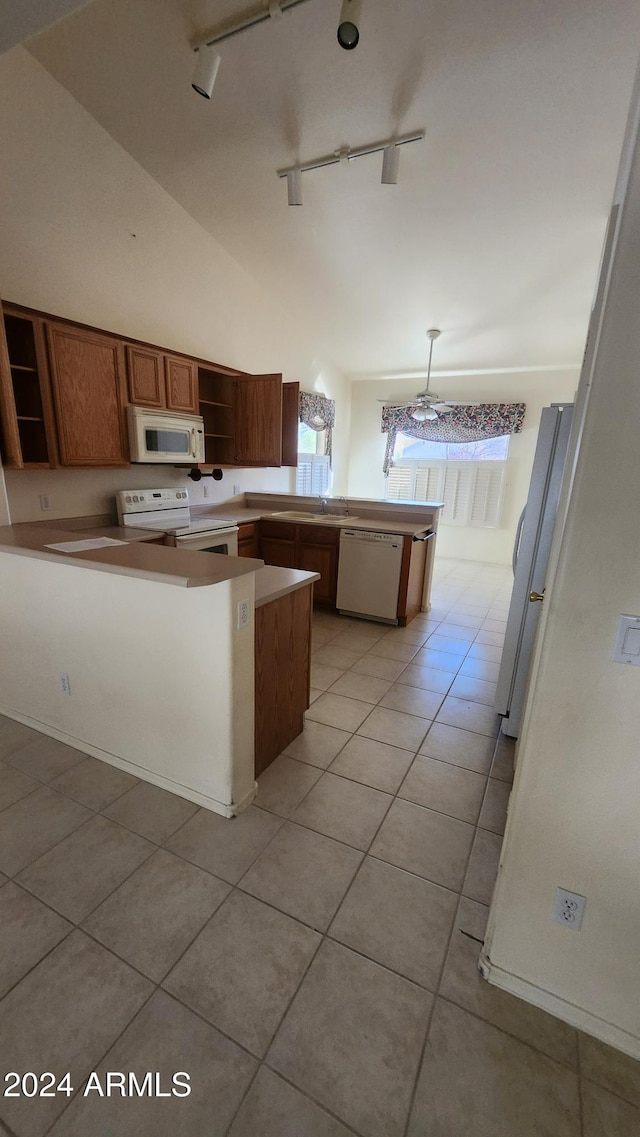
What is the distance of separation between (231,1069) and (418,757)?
1.36 meters

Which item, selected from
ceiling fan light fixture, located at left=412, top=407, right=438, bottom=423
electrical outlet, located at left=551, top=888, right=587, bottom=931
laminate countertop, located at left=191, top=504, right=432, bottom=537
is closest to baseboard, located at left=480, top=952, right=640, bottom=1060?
electrical outlet, located at left=551, top=888, right=587, bottom=931

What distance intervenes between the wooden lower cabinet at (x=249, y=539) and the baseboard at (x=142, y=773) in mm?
2156

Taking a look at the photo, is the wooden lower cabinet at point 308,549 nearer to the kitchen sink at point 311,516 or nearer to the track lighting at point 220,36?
the kitchen sink at point 311,516

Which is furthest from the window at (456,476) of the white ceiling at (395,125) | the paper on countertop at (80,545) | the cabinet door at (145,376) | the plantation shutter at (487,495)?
the paper on countertop at (80,545)

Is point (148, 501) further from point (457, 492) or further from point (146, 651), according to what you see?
point (457, 492)

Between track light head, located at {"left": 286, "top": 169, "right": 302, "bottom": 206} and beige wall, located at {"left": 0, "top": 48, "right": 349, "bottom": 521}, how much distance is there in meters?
1.17

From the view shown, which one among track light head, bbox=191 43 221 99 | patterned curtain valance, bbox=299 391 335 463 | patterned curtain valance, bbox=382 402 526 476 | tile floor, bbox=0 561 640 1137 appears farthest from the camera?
patterned curtain valance, bbox=382 402 526 476

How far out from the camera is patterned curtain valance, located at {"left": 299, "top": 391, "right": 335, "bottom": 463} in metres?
5.72

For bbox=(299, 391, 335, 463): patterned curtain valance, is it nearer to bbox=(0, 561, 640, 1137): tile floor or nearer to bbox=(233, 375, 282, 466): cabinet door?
bbox=(233, 375, 282, 466): cabinet door

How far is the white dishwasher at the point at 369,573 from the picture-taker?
3725 millimetres

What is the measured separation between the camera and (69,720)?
7.06ft

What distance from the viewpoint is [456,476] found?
21.6ft

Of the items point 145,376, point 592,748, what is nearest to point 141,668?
point 592,748

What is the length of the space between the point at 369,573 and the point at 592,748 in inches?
113
